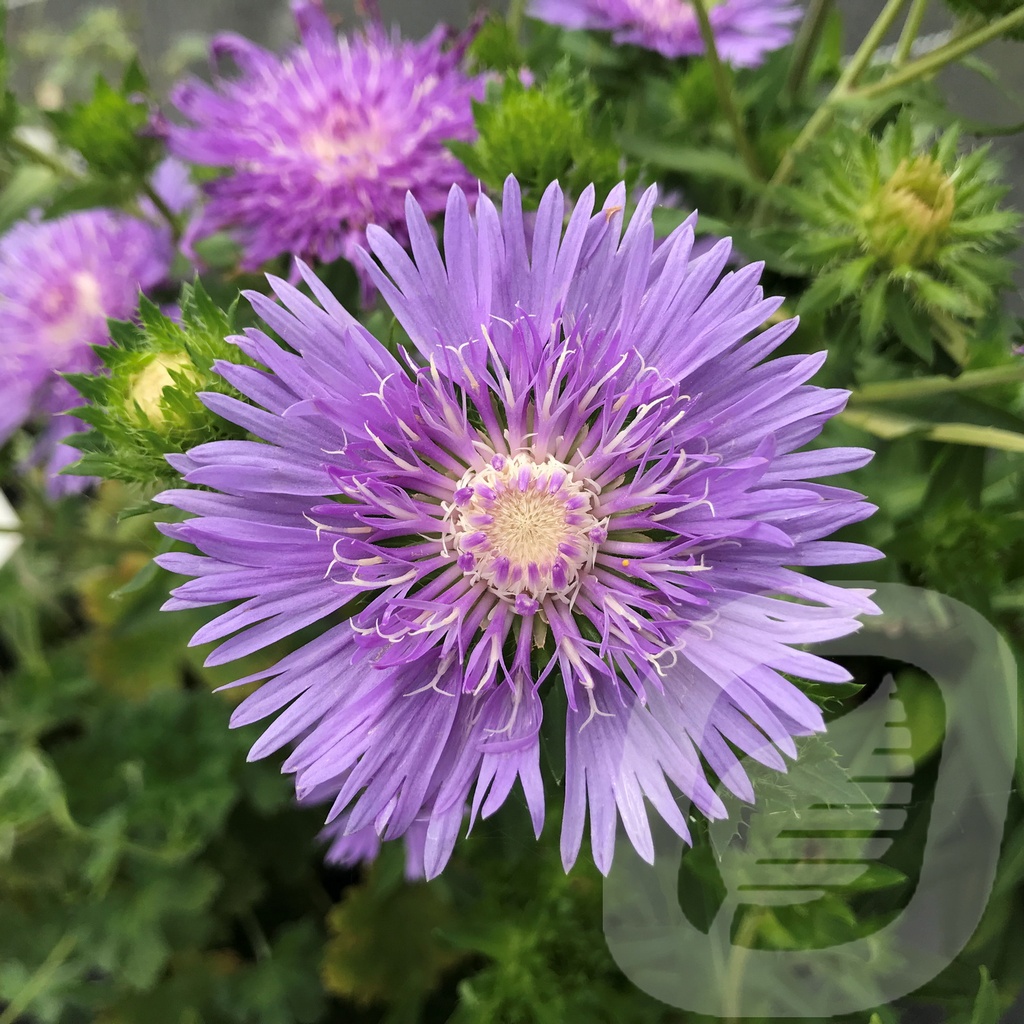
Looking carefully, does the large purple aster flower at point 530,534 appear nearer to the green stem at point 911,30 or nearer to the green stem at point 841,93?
the green stem at point 841,93

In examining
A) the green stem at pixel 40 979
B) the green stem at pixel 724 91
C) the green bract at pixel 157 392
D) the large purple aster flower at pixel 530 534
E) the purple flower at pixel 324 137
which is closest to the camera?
the large purple aster flower at pixel 530 534

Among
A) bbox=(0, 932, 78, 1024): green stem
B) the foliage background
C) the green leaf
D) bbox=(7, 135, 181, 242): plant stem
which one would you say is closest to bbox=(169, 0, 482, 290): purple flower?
bbox=(7, 135, 181, 242): plant stem

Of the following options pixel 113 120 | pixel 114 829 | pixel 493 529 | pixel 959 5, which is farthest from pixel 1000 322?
pixel 114 829

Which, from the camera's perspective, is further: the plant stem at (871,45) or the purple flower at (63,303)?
the purple flower at (63,303)

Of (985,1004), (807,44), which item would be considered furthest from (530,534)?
(807,44)

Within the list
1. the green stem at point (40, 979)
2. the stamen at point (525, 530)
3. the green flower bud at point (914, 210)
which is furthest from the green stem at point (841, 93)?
the green stem at point (40, 979)

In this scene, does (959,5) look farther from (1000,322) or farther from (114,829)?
(114,829)
